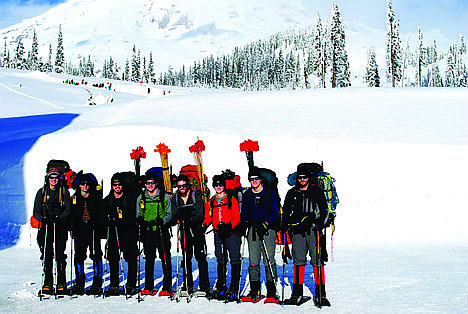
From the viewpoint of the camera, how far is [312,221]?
21.1 ft

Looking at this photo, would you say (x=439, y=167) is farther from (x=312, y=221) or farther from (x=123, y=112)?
(x=123, y=112)

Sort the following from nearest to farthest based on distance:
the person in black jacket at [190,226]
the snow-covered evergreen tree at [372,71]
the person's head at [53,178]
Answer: the person in black jacket at [190,226], the person's head at [53,178], the snow-covered evergreen tree at [372,71]

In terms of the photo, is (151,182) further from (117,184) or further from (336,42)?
(336,42)

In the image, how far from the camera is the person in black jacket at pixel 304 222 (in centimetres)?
644

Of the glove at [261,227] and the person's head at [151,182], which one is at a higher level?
the person's head at [151,182]

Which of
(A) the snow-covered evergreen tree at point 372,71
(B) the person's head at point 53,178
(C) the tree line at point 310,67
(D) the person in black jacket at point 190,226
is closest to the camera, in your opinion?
(D) the person in black jacket at point 190,226

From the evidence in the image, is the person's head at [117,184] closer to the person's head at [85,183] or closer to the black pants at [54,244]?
the person's head at [85,183]

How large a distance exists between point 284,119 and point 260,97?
6146 millimetres

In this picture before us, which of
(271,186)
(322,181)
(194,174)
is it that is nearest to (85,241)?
(194,174)

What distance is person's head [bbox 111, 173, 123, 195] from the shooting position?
23.1ft

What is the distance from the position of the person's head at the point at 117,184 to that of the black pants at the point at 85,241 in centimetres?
77

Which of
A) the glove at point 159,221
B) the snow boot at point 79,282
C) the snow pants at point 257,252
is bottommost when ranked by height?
the snow boot at point 79,282

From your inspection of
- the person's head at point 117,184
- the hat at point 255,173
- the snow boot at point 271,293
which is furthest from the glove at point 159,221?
the snow boot at point 271,293

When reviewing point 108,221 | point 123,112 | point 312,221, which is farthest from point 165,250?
point 123,112
